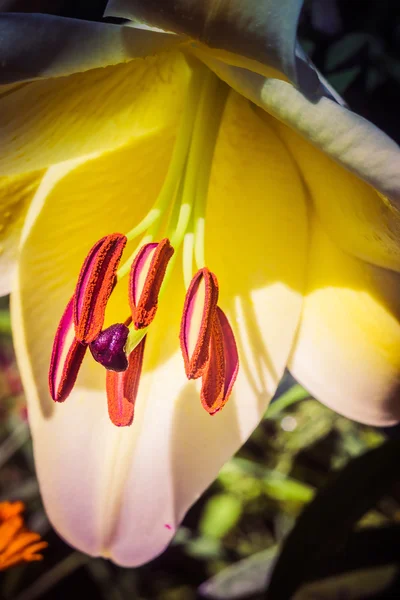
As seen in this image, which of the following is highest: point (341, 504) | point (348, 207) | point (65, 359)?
point (348, 207)

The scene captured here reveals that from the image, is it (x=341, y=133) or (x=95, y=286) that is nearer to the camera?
(x=341, y=133)

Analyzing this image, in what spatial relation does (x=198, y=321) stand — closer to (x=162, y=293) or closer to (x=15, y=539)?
(x=162, y=293)

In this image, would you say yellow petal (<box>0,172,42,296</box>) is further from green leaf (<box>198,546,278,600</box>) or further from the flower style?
green leaf (<box>198,546,278,600</box>)

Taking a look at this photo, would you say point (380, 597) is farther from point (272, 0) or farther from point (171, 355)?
point (272, 0)

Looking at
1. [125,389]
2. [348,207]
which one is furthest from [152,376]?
[348,207]

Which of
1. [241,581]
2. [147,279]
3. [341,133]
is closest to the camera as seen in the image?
[341,133]

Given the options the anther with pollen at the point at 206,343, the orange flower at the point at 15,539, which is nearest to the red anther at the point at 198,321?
the anther with pollen at the point at 206,343

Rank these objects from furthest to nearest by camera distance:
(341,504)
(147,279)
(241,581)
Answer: (241,581), (341,504), (147,279)
